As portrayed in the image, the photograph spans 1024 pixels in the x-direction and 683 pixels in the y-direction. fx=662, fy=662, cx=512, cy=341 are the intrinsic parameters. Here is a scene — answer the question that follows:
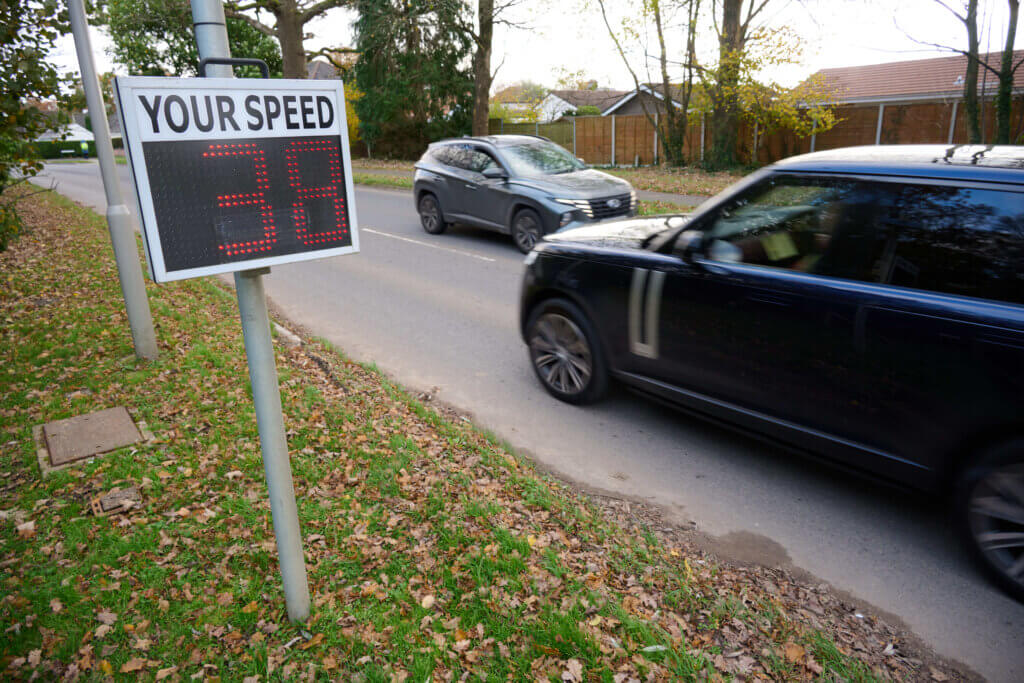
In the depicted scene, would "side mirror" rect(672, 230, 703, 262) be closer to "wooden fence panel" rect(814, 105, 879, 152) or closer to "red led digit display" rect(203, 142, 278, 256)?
"red led digit display" rect(203, 142, 278, 256)

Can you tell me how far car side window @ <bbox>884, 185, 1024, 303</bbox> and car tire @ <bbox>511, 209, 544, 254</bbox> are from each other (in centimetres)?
760

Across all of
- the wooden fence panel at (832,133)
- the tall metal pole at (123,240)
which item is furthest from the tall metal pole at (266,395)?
the wooden fence panel at (832,133)

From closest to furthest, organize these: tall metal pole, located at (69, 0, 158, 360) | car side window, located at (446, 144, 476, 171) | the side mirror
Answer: the side mirror, tall metal pole, located at (69, 0, 158, 360), car side window, located at (446, 144, 476, 171)

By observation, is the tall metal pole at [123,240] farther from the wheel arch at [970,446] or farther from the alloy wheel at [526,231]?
the alloy wheel at [526,231]

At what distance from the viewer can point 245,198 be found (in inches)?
87.0

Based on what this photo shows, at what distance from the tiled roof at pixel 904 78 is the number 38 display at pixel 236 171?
3071 cm

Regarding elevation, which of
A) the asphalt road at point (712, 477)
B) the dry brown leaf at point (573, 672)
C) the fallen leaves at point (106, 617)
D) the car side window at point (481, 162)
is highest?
the car side window at point (481, 162)

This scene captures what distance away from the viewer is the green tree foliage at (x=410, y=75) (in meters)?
27.7

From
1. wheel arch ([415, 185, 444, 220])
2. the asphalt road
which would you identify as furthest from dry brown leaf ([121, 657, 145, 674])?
wheel arch ([415, 185, 444, 220])

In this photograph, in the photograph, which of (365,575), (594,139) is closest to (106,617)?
(365,575)

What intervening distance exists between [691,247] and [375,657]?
9.65ft

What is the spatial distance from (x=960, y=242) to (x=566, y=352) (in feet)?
9.06

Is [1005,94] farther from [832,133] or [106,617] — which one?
[106,617]

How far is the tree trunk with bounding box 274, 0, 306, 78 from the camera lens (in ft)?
81.9
